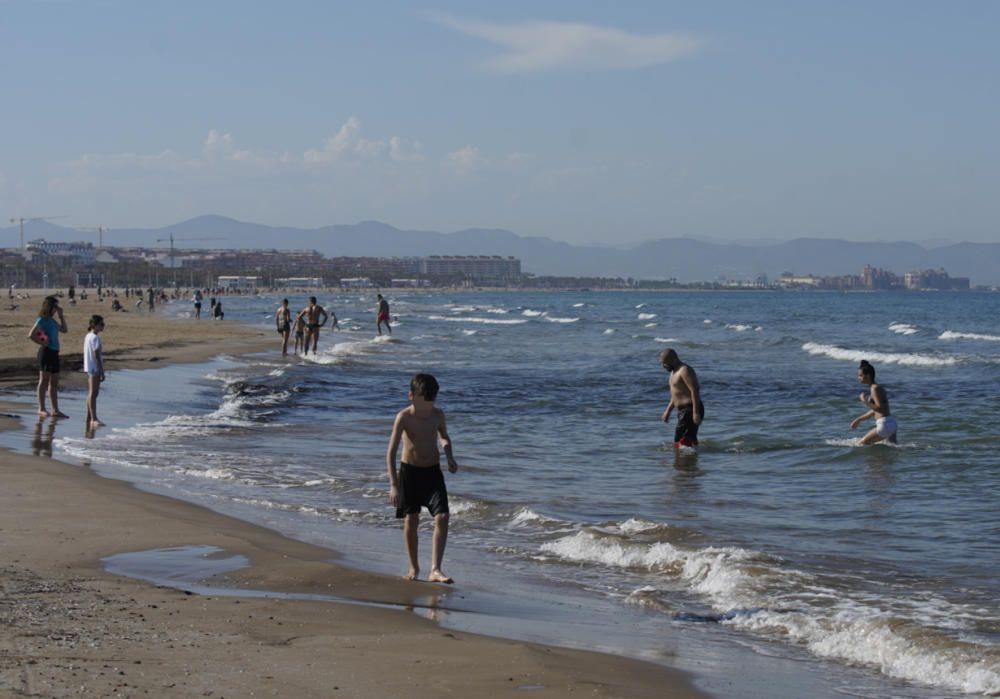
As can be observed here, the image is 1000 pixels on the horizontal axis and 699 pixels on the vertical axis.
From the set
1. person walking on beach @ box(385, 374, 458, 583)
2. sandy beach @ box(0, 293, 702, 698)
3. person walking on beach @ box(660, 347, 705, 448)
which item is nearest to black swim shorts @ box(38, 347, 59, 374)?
sandy beach @ box(0, 293, 702, 698)

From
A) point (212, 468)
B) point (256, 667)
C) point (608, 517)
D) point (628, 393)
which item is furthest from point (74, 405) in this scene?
point (256, 667)

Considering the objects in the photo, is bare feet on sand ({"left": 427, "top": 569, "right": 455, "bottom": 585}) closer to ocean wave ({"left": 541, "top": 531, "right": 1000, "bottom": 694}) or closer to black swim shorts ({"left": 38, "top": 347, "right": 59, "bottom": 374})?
ocean wave ({"left": 541, "top": 531, "right": 1000, "bottom": 694})

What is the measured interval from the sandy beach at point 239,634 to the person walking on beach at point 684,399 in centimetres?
728

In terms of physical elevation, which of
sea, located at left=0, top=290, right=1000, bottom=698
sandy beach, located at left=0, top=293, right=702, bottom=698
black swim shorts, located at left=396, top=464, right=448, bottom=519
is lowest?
sea, located at left=0, top=290, right=1000, bottom=698

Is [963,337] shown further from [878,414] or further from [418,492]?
[418,492]

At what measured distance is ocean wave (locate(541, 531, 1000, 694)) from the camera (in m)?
6.66

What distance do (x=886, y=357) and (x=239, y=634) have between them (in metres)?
36.1

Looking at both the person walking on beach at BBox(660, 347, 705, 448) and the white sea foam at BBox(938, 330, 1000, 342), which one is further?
the white sea foam at BBox(938, 330, 1000, 342)

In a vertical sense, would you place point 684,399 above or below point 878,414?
above

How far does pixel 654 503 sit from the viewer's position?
12.1 meters

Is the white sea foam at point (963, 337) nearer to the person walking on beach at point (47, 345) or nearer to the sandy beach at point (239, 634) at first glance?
the person walking on beach at point (47, 345)

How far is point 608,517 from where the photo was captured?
36.8 feet

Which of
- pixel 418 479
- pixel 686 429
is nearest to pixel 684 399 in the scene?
pixel 686 429

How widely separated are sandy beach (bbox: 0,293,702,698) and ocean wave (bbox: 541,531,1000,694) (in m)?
1.49
